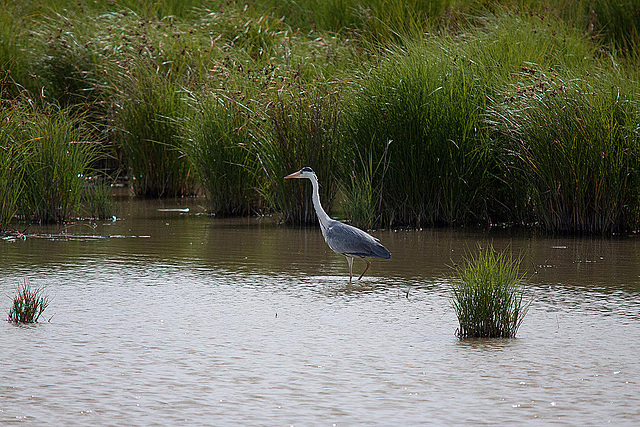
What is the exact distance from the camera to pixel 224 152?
12609 millimetres

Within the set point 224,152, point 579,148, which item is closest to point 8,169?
point 224,152

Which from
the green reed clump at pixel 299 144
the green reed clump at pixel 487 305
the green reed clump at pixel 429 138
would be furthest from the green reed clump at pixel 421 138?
the green reed clump at pixel 487 305

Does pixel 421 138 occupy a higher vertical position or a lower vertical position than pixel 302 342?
higher

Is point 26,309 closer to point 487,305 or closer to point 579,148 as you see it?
point 487,305

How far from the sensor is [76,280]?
8.16 m

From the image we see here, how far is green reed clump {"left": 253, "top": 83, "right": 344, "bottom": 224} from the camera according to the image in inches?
461

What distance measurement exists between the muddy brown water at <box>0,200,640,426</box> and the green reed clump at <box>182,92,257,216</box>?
274cm

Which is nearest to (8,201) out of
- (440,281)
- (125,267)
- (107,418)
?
(125,267)

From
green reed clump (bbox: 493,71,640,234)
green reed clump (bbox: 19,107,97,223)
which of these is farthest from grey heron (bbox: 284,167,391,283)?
green reed clump (bbox: 19,107,97,223)

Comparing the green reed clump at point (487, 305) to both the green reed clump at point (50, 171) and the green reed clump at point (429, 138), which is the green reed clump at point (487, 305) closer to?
the green reed clump at point (429, 138)

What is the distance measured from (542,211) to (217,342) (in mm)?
5972

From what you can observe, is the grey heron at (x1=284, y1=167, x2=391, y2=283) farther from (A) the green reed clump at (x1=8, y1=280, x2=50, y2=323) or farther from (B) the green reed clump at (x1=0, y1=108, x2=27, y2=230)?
(B) the green reed clump at (x1=0, y1=108, x2=27, y2=230)

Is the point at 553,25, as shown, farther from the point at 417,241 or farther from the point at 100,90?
the point at 100,90

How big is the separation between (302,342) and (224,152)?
6.82m
